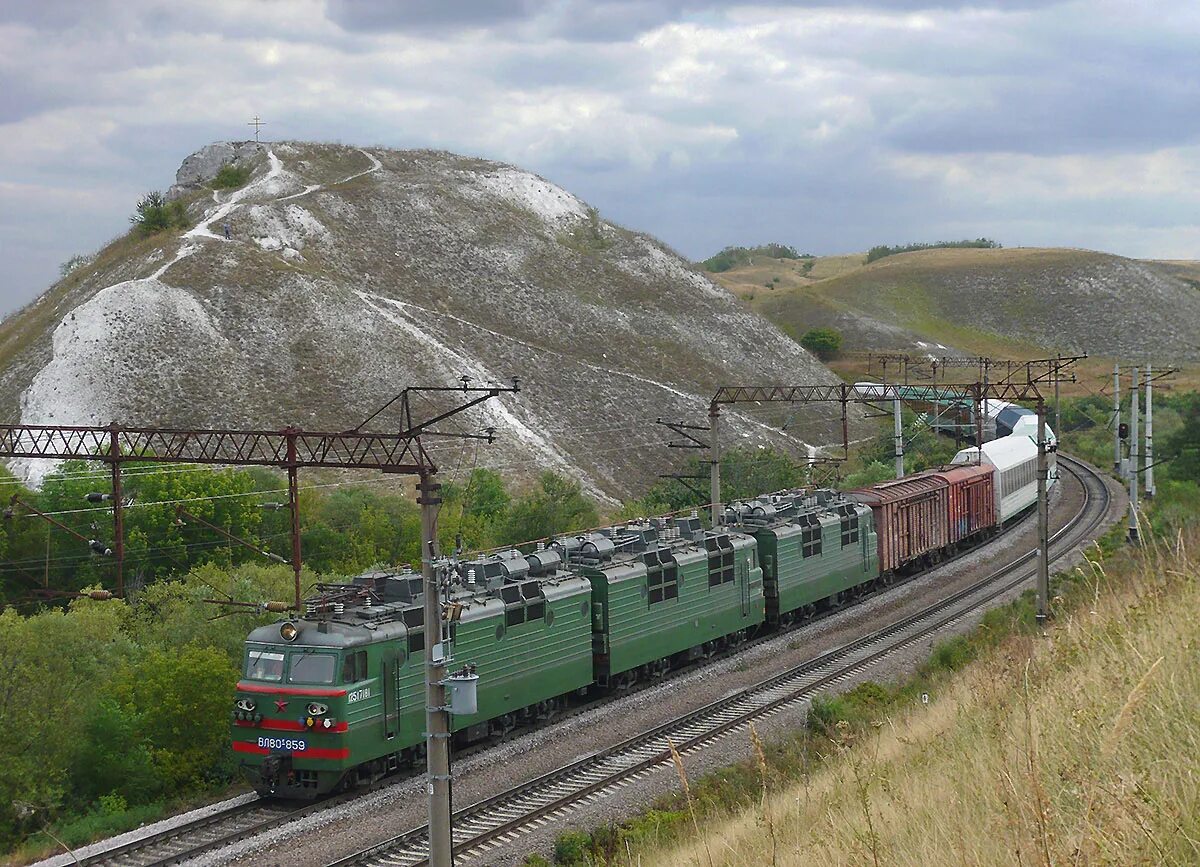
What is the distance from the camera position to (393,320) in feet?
279

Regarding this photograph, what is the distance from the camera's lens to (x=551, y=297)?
3967 inches

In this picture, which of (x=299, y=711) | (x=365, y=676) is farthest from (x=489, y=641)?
(x=299, y=711)

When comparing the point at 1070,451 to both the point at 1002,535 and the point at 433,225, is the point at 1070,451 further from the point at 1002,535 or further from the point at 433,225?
the point at 433,225

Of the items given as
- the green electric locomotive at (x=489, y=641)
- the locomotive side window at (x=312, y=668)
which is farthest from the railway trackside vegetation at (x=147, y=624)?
the locomotive side window at (x=312, y=668)

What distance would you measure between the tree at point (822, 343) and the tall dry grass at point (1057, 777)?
408 ft

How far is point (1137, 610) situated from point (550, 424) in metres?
68.3

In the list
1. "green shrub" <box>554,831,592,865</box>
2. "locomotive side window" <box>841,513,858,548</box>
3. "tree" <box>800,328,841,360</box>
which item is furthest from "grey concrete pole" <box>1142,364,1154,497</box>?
"tree" <box>800,328,841,360</box>

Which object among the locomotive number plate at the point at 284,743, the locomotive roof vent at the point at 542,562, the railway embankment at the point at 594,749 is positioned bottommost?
the railway embankment at the point at 594,749

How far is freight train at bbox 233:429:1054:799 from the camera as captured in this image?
2244 centimetres

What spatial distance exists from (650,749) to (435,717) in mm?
10467

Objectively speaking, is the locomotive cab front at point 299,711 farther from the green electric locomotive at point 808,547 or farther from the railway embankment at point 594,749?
the green electric locomotive at point 808,547

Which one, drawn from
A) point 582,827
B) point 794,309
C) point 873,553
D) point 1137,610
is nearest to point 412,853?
point 582,827

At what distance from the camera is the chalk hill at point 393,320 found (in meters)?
72.1

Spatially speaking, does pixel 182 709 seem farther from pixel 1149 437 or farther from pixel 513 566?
pixel 1149 437
